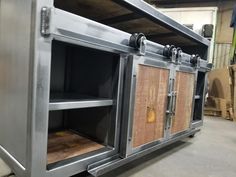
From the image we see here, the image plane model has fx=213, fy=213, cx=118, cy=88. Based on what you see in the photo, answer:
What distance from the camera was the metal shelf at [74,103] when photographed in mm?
793

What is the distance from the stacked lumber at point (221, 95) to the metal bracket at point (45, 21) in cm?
348

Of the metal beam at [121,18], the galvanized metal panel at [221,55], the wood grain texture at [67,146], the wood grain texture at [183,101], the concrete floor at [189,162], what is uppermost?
the galvanized metal panel at [221,55]

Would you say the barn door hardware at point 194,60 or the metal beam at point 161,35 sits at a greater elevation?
the metal beam at point 161,35

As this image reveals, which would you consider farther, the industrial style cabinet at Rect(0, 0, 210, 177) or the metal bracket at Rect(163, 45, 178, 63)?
the metal bracket at Rect(163, 45, 178, 63)

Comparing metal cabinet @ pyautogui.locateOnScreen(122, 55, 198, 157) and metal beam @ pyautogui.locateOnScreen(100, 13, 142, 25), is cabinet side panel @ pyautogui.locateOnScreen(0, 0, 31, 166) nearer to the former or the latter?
metal cabinet @ pyautogui.locateOnScreen(122, 55, 198, 157)

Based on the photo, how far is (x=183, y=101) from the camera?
1.56m

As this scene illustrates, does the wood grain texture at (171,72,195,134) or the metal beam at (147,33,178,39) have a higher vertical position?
the metal beam at (147,33,178,39)

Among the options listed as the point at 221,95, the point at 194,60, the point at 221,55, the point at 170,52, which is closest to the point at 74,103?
the point at 170,52

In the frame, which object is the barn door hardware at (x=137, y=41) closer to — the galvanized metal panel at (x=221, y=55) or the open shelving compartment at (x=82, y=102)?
the open shelving compartment at (x=82, y=102)

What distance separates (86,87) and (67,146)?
13.1 inches

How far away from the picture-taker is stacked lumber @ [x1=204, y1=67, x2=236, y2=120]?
356cm

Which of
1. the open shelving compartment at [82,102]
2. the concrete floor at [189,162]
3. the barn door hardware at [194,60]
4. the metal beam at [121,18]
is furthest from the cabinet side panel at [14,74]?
the barn door hardware at [194,60]

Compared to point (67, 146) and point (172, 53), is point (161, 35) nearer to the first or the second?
point (172, 53)

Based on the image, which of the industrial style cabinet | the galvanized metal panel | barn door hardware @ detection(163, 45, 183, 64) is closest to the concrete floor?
the industrial style cabinet
